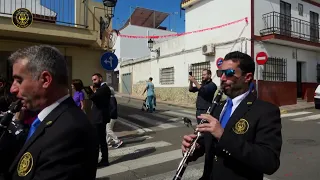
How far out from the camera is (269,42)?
50.4 ft

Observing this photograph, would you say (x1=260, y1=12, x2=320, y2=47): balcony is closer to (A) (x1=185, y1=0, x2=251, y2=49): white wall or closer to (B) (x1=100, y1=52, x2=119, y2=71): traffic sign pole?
(A) (x1=185, y1=0, x2=251, y2=49): white wall

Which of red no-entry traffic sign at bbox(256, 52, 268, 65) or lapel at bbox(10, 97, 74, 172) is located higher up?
red no-entry traffic sign at bbox(256, 52, 268, 65)

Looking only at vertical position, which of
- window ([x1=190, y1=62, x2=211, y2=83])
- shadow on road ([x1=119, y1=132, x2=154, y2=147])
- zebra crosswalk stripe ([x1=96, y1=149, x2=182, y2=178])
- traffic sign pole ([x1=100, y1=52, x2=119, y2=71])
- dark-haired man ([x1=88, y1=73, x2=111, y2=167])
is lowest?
zebra crosswalk stripe ([x1=96, y1=149, x2=182, y2=178])

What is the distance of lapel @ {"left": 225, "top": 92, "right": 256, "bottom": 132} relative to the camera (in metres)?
2.01

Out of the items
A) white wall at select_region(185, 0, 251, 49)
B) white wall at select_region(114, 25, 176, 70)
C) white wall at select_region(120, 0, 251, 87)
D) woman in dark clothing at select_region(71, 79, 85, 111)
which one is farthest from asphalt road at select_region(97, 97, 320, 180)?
white wall at select_region(114, 25, 176, 70)

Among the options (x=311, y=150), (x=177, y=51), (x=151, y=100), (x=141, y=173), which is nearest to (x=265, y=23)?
(x=177, y=51)

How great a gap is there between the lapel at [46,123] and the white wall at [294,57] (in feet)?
47.6

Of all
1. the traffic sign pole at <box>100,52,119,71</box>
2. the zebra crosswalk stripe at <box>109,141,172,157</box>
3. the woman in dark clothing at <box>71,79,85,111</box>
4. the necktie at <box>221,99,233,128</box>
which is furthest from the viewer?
the traffic sign pole at <box>100,52,119,71</box>

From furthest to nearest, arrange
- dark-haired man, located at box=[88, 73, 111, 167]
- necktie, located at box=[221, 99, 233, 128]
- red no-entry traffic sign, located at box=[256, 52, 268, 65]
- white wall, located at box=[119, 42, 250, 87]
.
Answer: white wall, located at box=[119, 42, 250, 87] → red no-entry traffic sign, located at box=[256, 52, 268, 65] → dark-haired man, located at box=[88, 73, 111, 167] → necktie, located at box=[221, 99, 233, 128]

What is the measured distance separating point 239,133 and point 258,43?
46.4ft

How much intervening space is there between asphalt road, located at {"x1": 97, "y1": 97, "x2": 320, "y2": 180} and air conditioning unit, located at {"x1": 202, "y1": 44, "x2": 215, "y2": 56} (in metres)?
6.31

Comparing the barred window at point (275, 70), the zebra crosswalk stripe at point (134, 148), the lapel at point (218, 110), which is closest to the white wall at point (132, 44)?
the barred window at point (275, 70)

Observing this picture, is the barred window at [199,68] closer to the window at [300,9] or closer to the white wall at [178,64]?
the white wall at [178,64]

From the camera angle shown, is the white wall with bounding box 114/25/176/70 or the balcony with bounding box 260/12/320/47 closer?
the balcony with bounding box 260/12/320/47
